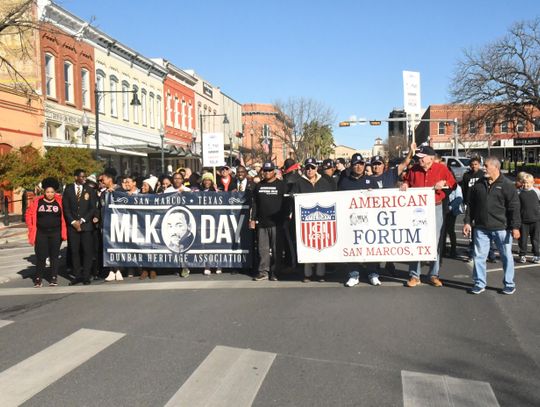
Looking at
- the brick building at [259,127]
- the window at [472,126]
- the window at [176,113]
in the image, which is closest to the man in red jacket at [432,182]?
the window at [472,126]

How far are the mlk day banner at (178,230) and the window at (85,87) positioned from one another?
24063 mm

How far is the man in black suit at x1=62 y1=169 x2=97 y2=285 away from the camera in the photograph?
968cm

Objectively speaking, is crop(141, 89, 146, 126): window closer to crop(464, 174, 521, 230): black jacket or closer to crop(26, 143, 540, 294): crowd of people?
crop(26, 143, 540, 294): crowd of people

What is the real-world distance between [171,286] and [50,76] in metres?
23.0

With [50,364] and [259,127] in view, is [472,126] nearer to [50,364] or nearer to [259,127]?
[50,364]

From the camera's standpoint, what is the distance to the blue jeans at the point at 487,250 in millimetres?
7703

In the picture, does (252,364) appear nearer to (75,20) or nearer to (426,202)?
(426,202)

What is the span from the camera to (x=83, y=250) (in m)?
9.80

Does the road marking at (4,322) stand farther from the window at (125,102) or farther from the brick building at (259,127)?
the brick building at (259,127)

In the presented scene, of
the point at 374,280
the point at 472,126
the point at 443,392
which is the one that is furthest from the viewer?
the point at 472,126

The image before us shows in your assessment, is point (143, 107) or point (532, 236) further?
point (143, 107)

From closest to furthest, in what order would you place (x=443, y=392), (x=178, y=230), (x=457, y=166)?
(x=443, y=392) < (x=178, y=230) < (x=457, y=166)

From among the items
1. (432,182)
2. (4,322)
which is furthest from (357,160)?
(4,322)

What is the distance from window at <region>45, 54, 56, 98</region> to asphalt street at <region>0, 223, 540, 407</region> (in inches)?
873
